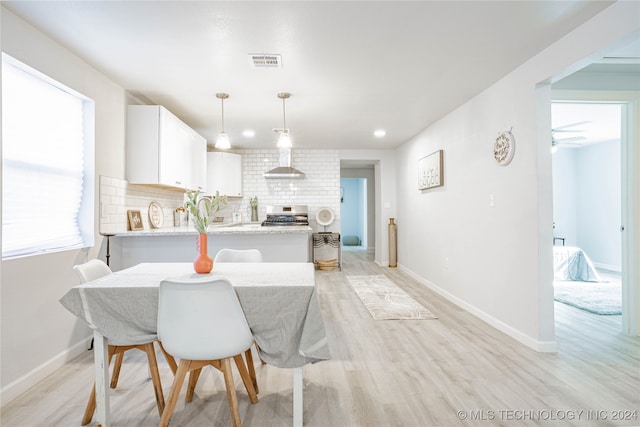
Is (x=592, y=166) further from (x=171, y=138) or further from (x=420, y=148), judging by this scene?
(x=171, y=138)

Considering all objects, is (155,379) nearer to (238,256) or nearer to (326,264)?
(238,256)

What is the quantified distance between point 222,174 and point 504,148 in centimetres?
465

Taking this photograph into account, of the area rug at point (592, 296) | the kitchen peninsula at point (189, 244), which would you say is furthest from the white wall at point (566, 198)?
the kitchen peninsula at point (189, 244)

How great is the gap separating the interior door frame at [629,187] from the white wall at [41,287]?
4.08 metres

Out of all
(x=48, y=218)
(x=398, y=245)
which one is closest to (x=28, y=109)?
(x=48, y=218)

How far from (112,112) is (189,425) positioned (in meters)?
2.79

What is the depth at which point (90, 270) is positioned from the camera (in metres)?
1.98

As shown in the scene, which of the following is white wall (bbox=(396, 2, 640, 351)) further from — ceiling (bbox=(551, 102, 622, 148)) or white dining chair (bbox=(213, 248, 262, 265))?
white dining chair (bbox=(213, 248, 262, 265))

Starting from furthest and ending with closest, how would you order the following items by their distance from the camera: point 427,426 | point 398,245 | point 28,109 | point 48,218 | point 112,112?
point 398,245
point 112,112
point 48,218
point 28,109
point 427,426

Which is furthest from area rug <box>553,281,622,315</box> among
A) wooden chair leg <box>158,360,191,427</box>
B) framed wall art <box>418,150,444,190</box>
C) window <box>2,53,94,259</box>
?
window <box>2,53,94,259</box>

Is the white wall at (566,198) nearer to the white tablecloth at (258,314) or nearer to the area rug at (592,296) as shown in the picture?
the area rug at (592,296)

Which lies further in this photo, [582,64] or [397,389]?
[582,64]

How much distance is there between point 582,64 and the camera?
2387 millimetres

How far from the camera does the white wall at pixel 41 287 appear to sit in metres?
2.06
